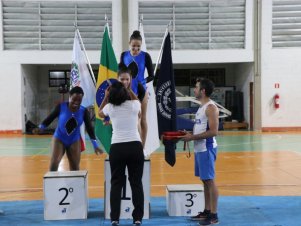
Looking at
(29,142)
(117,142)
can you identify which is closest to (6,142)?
(29,142)

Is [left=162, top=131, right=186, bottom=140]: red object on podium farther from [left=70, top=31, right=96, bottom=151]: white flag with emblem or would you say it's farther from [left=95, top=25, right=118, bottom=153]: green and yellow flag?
[left=70, top=31, right=96, bottom=151]: white flag with emblem

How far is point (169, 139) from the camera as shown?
5785mm

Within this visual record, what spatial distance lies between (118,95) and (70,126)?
167 cm

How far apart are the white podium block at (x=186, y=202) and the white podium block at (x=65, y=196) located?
3.93 feet

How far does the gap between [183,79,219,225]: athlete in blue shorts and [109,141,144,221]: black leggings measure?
0.78m

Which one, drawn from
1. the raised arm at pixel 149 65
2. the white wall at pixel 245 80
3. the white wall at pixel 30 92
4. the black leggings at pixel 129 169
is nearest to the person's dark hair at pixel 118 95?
the black leggings at pixel 129 169

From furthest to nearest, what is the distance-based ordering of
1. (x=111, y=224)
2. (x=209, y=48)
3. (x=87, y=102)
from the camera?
(x=209, y=48)
(x=87, y=102)
(x=111, y=224)

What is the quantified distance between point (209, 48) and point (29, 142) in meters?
8.69

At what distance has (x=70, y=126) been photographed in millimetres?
6473

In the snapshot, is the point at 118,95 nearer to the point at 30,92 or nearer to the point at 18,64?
the point at 18,64

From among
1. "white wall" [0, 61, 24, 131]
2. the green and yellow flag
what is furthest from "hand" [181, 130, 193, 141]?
"white wall" [0, 61, 24, 131]

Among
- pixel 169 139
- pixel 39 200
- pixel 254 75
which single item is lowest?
pixel 39 200

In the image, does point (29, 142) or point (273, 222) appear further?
point (29, 142)

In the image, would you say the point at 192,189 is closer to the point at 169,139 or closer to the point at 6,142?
the point at 169,139
